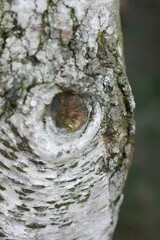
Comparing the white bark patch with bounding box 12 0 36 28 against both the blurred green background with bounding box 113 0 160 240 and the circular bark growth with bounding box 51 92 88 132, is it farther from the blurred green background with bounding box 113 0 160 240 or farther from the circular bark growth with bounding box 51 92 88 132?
the blurred green background with bounding box 113 0 160 240

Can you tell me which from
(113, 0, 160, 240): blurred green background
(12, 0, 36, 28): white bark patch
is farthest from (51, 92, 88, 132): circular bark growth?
(113, 0, 160, 240): blurred green background

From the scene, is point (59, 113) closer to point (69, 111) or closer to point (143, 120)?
point (69, 111)

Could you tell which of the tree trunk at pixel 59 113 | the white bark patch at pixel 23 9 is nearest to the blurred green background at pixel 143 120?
the tree trunk at pixel 59 113

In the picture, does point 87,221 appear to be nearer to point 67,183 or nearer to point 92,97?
point 67,183

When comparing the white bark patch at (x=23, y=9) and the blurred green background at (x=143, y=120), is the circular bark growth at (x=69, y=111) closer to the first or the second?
the white bark patch at (x=23, y=9)

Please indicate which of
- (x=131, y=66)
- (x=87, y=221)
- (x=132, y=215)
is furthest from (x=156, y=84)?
(x=87, y=221)

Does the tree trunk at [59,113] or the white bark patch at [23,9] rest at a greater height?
the white bark patch at [23,9]
